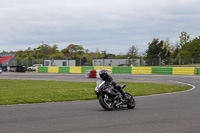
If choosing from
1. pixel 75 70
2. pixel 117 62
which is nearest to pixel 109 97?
pixel 75 70

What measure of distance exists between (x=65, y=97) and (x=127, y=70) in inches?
1202

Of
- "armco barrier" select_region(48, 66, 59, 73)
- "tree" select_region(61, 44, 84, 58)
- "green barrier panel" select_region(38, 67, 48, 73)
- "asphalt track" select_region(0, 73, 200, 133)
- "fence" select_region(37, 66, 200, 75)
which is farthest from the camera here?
"tree" select_region(61, 44, 84, 58)

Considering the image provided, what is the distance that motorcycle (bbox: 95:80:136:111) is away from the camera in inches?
445

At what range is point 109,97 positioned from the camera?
37.8ft

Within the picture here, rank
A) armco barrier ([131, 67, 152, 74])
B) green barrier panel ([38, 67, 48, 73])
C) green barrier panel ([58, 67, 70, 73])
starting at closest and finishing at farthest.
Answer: armco barrier ([131, 67, 152, 74]), green barrier panel ([58, 67, 70, 73]), green barrier panel ([38, 67, 48, 73])

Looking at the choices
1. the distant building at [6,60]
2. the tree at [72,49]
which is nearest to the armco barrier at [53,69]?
the distant building at [6,60]

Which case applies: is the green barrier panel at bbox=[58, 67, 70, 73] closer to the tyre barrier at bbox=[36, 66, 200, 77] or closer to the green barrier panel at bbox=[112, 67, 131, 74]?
the tyre barrier at bbox=[36, 66, 200, 77]

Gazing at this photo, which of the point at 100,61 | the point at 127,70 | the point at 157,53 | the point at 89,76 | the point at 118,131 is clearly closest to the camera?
the point at 118,131

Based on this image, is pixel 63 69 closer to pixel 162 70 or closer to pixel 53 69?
pixel 53 69

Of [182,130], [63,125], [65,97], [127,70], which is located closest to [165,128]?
[182,130]

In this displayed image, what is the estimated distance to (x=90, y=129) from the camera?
7754mm

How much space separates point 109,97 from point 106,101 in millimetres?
154

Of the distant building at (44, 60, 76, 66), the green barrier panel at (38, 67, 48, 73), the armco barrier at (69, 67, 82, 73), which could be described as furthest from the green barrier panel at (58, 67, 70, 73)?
the distant building at (44, 60, 76, 66)

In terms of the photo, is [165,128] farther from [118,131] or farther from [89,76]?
[89,76]
